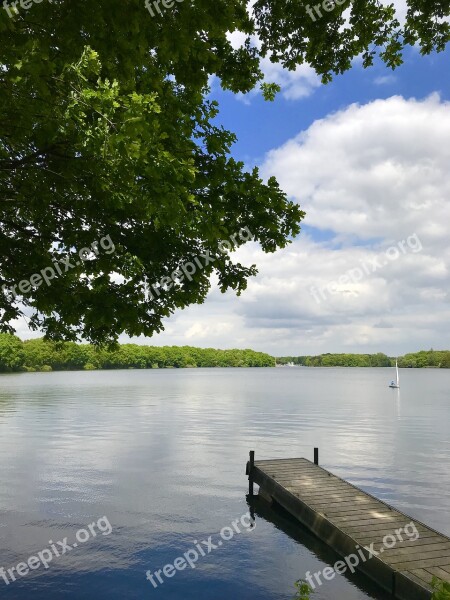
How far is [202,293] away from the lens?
10945 millimetres

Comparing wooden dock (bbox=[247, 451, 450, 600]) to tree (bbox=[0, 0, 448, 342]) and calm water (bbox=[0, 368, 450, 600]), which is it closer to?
calm water (bbox=[0, 368, 450, 600])

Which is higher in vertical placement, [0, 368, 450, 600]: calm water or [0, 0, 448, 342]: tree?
[0, 0, 448, 342]: tree

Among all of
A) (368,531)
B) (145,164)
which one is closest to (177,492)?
(368,531)

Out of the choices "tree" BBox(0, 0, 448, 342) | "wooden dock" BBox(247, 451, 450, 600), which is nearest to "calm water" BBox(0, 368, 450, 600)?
"wooden dock" BBox(247, 451, 450, 600)

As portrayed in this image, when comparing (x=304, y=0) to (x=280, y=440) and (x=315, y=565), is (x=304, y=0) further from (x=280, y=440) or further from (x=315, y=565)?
(x=280, y=440)

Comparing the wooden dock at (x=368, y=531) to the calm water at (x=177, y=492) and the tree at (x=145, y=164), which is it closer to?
the calm water at (x=177, y=492)

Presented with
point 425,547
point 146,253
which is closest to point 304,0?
point 146,253

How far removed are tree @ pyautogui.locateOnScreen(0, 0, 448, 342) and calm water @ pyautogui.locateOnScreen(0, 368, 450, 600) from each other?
8.24 metres

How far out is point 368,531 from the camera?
13570mm

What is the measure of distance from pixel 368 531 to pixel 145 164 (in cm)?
1149

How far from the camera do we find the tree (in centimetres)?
677

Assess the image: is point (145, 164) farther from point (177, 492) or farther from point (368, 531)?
point (177, 492)

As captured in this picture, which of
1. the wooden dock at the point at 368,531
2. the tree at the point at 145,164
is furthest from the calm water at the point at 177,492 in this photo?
the tree at the point at 145,164

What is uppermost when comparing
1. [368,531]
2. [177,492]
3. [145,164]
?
[145,164]
